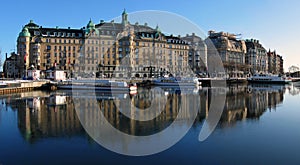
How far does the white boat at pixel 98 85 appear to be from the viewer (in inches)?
2028

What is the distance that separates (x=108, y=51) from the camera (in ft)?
313

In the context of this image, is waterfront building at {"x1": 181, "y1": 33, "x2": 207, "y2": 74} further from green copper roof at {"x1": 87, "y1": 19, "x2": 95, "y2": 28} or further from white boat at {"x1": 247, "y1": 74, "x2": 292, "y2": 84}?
green copper roof at {"x1": 87, "y1": 19, "x2": 95, "y2": 28}

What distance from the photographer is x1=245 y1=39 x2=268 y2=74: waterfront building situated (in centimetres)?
14762

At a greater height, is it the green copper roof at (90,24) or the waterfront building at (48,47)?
the green copper roof at (90,24)

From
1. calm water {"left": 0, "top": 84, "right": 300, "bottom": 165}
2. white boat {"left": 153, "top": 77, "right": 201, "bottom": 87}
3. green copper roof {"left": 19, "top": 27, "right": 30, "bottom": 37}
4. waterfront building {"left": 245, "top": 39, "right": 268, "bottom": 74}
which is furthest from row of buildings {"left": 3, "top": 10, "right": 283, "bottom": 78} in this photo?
calm water {"left": 0, "top": 84, "right": 300, "bottom": 165}

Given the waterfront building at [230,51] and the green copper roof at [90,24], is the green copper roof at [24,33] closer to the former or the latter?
the green copper roof at [90,24]

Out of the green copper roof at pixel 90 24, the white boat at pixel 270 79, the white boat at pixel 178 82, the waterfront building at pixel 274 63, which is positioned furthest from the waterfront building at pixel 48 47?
the waterfront building at pixel 274 63

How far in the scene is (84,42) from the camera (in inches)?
3720

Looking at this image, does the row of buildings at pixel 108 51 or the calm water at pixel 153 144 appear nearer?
the calm water at pixel 153 144

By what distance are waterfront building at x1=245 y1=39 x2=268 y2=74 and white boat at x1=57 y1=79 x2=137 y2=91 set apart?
352 feet

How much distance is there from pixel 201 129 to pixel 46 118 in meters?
12.8

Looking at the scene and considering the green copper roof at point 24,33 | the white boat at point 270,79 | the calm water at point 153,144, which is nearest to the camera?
the calm water at point 153,144

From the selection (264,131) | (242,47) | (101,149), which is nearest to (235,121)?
(264,131)

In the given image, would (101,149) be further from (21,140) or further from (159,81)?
(159,81)
